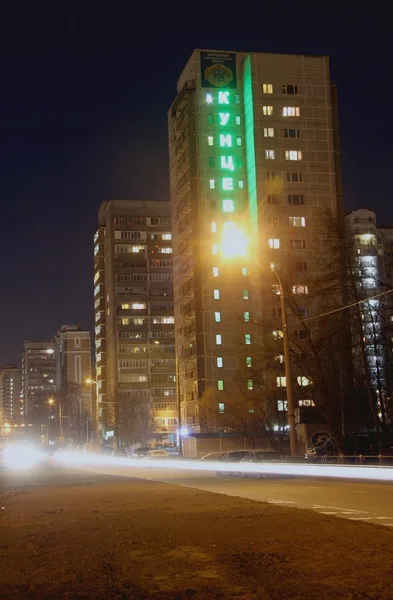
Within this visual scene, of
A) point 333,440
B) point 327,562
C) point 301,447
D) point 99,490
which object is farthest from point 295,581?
point 301,447

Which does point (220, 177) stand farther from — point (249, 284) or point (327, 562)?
point (327, 562)

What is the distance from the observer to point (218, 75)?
9956 centimetres

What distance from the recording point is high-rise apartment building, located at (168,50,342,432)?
95562mm

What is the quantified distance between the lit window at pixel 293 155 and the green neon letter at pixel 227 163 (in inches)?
281

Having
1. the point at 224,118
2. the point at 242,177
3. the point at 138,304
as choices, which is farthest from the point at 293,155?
the point at 138,304

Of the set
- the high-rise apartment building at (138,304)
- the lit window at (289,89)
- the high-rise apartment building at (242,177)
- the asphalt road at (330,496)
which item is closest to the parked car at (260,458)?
the asphalt road at (330,496)

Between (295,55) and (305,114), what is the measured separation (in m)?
7.71

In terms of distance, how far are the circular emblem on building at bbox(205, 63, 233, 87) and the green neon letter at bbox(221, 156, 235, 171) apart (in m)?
9.59

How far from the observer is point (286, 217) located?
9544 cm

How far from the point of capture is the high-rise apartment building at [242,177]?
95.6m

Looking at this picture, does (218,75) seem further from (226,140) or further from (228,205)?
(228,205)

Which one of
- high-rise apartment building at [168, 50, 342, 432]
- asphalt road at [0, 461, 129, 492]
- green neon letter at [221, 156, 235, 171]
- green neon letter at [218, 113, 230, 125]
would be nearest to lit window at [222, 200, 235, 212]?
high-rise apartment building at [168, 50, 342, 432]

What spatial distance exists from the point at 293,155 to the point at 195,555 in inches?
3483

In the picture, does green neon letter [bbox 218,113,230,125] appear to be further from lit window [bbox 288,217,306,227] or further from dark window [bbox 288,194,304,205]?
lit window [bbox 288,217,306,227]
